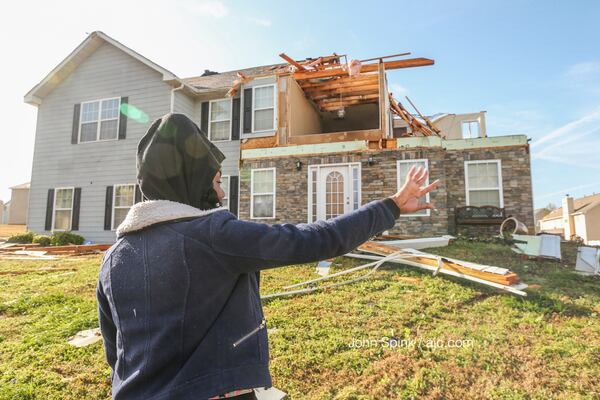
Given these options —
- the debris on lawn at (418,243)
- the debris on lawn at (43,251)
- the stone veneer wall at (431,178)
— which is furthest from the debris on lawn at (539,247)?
the debris on lawn at (43,251)

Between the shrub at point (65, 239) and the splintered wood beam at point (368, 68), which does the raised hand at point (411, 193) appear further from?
the shrub at point (65, 239)

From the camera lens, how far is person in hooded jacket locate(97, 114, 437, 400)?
1.13 meters

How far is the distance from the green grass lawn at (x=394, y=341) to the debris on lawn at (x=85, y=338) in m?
0.11

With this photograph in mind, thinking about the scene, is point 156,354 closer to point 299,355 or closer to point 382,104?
point 299,355

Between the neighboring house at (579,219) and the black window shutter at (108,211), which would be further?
the neighboring house at (579,219)

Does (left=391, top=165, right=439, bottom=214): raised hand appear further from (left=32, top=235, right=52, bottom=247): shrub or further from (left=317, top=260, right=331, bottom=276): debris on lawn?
(left=32, top=235, right=52, bottom=247): shrub

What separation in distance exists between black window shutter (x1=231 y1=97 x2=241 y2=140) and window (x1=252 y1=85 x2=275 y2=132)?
0.85 meters

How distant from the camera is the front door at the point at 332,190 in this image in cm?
1066

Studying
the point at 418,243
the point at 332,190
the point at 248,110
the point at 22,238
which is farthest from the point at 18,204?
the point at 418,243

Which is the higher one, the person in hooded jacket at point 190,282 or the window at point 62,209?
the window at point 62,209

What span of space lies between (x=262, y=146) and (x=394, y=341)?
9.62 m

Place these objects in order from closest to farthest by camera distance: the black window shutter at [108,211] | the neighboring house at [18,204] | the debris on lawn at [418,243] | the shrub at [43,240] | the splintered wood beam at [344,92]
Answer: the debris on lawn at [418,243] < the shrub at [43,240] < the splintered wood beam at [344,92] < the black window shutter at [108,211] < the neighboring house at [18,204]

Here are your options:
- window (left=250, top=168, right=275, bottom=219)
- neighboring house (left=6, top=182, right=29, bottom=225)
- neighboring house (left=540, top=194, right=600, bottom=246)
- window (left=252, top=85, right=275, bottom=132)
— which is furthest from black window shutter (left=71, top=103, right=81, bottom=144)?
neighboring house (left=540, top=194, right=600, bottom=246)

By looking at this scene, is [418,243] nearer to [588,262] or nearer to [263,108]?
[588,262]
